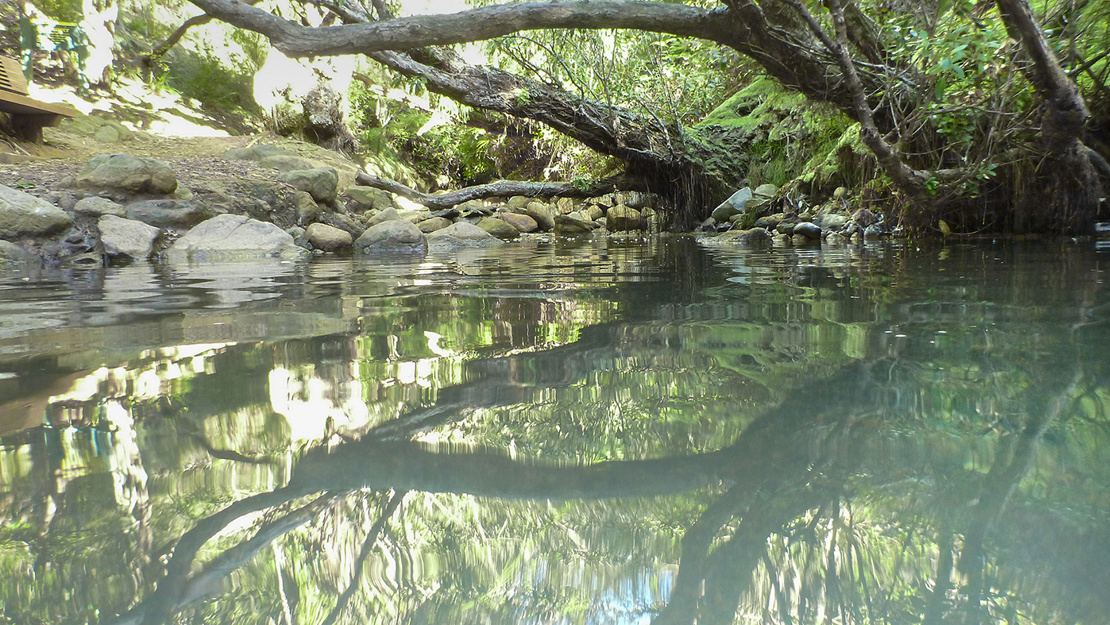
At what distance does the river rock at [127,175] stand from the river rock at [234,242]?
0.95 metres

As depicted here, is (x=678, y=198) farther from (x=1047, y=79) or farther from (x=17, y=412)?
(x=17, y=412)

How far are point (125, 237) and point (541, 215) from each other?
22.4 ft

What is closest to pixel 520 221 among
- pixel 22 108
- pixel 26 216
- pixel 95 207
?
pixel 95 207

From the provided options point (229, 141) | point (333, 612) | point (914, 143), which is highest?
point (229, 141)

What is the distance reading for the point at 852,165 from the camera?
7180 millimetres

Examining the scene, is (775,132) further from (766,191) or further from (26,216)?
(26,216)

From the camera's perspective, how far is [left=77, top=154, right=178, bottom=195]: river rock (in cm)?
668

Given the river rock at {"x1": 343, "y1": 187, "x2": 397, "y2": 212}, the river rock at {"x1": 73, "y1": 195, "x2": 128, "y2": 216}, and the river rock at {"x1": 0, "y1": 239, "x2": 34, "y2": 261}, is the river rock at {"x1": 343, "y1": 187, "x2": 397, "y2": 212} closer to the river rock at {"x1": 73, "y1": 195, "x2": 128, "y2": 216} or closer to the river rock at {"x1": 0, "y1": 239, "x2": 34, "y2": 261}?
the river rock at {"x1": 73, "y1": 195, "x2": 128, "y2": 216}

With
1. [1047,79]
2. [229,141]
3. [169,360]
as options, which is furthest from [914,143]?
[229,141]

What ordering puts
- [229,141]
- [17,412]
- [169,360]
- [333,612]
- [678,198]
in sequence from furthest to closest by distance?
1. [229,141]
2. [678,198]
3. [169,360]
4. [17,412]
5. [333,612]

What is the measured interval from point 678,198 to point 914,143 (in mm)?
5339

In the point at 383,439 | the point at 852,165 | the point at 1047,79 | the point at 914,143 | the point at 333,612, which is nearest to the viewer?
the point at 333,612

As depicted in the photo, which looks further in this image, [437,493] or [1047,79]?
[1047,79]

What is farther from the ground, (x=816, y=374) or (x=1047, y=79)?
(x=1047, y=79)
